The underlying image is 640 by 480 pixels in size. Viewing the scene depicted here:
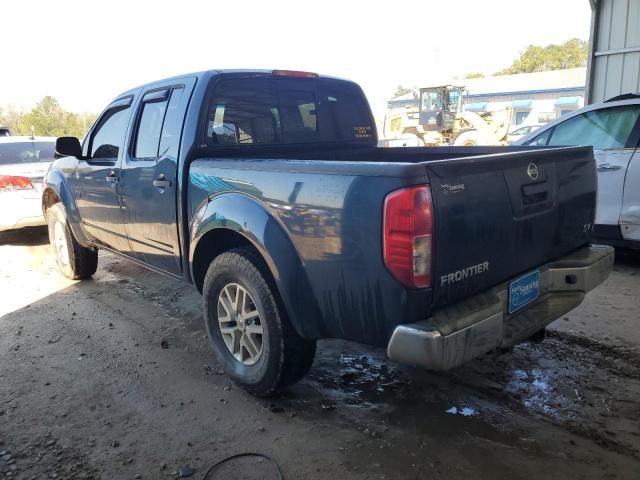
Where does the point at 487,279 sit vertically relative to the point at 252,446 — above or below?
above

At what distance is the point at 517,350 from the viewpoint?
3826 mm

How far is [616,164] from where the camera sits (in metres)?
5.55

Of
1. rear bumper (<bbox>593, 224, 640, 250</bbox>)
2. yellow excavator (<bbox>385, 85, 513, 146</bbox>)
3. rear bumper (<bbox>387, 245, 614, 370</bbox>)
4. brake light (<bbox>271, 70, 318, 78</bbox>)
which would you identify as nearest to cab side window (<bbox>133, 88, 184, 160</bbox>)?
brake light (<bbox>271, 70, 318, 78</bbox>)

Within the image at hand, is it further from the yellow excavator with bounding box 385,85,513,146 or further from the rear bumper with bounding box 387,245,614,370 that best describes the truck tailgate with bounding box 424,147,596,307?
the yellow excavator with bounding box 385,85,513,146

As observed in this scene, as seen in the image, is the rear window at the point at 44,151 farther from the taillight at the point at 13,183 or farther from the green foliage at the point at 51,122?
the green foliage at the point at 51,122

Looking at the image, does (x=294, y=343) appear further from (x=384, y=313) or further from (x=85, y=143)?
(x=85, y=143)

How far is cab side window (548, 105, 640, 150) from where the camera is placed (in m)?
5.55

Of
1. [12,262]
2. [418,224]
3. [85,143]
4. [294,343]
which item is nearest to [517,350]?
[294,343]

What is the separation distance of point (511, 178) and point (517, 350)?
1671 millimetres

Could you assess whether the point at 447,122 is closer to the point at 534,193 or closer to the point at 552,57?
the point at 534,193

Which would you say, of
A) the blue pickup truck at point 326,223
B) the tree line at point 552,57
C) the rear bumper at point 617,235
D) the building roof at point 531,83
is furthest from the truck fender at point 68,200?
the tree line at point 552,57

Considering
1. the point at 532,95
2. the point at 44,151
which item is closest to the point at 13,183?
the point at 44,151

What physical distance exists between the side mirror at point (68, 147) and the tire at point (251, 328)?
250 centimetres

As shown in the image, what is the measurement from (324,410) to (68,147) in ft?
11.8
